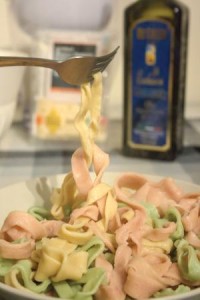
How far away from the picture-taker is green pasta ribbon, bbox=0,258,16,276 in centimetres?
45

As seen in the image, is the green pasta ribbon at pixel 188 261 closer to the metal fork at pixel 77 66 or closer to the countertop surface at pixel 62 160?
the metal fork at pixel 77 66

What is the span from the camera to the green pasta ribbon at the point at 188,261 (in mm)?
435

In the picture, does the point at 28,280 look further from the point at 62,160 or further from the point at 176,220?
the point at 62,160

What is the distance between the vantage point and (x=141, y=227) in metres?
0.49

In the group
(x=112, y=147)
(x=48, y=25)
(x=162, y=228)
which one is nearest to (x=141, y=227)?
(x=162, y=228)

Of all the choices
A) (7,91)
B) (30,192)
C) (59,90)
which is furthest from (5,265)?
(59,90)

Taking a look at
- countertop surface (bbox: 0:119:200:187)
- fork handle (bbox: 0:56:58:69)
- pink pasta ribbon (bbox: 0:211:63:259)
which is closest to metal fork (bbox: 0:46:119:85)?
fork handle (bbox: 0:56:58:69)

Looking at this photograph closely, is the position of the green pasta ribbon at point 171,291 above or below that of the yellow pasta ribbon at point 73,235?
below

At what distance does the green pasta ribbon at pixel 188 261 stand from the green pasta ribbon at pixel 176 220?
0.01 m

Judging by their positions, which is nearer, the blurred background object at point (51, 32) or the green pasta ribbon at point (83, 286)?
the green pasta ribbon at point (83, 286)

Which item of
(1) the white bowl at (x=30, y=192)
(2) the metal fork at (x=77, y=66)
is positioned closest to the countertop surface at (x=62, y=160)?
(1) the white bowl at (x=30, y=192)

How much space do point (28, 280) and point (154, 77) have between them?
45 cm

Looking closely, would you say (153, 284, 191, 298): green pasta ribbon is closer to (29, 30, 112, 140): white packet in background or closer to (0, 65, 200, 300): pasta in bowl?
(0, 65, 200, 300): pasta in bowl

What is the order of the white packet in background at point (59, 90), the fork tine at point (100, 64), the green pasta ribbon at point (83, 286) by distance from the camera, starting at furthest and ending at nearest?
the white packet in background at point (59, 90) → the fork tine at point (100, 64) → the green pasta ribbon at point (83, 286)
